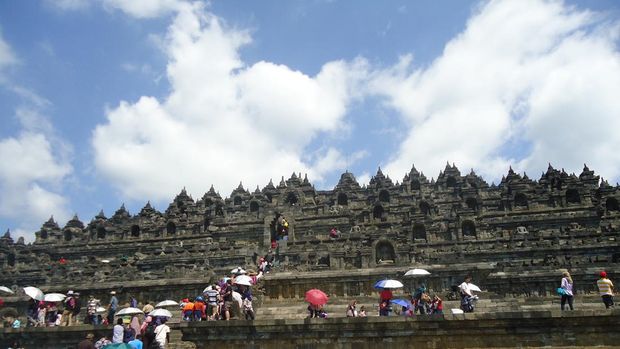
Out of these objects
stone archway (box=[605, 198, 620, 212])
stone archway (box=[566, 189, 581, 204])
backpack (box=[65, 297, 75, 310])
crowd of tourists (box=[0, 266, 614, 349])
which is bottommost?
crowd of tourists (box=[0, 266, 614, 349])

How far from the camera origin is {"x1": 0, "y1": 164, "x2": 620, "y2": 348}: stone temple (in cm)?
2256

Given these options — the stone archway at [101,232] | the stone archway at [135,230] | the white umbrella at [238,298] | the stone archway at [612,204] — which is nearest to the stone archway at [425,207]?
the stone archway at [612,204]

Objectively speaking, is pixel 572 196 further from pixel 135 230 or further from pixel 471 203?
pixel 135 230

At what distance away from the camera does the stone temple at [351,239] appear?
22562mm

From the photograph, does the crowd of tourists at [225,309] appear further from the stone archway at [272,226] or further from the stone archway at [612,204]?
the stone archway at [612,204]

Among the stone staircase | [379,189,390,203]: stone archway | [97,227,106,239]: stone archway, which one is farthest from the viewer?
[97,227,106,239]: stone archway

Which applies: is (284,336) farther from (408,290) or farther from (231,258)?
(231,258)

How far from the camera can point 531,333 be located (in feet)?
42.2

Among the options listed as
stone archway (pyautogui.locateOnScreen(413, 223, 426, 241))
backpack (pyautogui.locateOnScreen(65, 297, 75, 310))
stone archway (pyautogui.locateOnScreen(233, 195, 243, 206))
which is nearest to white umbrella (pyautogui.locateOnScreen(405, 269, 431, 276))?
backpack (pyautogui.locateOnScreen(65, 297, 75, 310))

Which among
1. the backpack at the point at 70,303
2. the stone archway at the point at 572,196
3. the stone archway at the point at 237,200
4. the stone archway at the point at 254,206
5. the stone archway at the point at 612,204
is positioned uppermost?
the stone archway at the point at 237,200

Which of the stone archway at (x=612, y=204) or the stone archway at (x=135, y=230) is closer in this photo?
the stone archway at (x=612, y=204)

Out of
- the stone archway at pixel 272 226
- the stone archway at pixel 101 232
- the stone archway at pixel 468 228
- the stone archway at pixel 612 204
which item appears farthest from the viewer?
the stone archway at pixel 101 232

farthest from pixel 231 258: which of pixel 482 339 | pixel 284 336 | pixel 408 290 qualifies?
pixel 482 339

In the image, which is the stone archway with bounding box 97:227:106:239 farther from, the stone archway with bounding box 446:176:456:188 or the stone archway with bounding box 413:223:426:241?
the stone archway with bounding box 446:176:456:188
